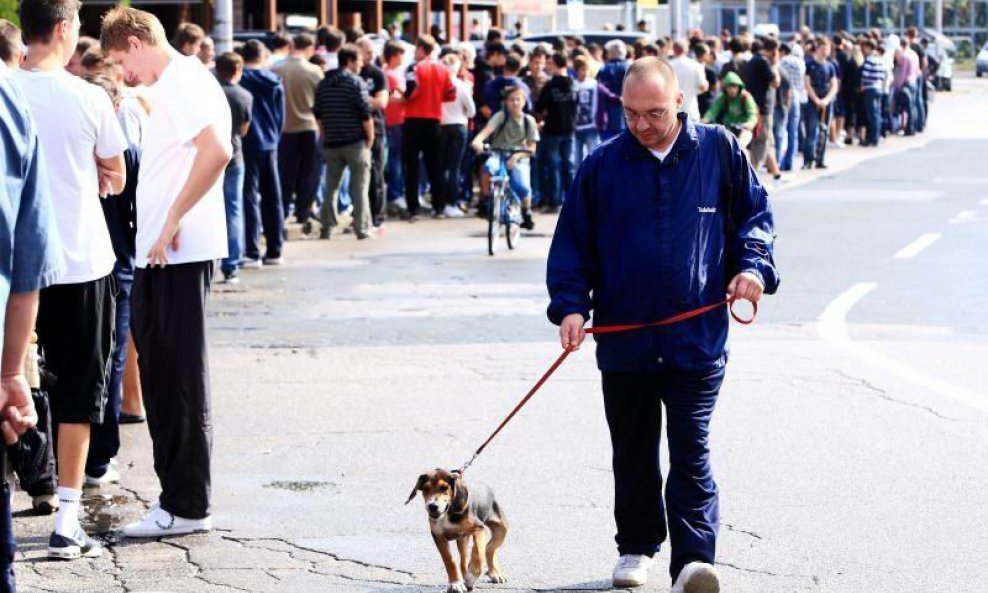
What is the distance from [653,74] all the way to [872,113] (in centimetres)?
2724

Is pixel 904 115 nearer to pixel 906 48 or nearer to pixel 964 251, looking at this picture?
pixel 906 48

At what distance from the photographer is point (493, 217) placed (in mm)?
17016

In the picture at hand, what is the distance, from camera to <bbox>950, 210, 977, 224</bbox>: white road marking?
19.5 metres

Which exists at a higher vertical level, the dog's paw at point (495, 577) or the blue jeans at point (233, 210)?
the blue jeans at point (233, 210)

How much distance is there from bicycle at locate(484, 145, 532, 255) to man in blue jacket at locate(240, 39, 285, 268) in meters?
1.93

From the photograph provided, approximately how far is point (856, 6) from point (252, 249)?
276 feet

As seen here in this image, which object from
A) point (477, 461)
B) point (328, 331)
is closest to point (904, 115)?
point (328, 331)

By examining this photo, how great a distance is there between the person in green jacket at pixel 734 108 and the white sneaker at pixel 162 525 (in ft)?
47.7

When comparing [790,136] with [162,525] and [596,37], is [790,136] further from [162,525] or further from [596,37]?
[162,525]

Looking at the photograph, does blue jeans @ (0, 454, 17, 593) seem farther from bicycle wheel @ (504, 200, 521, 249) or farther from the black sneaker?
bicycle wheel @ (504, 200, 521, 249)

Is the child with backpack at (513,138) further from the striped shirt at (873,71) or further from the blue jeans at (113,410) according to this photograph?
the striped shirt at (873,71)

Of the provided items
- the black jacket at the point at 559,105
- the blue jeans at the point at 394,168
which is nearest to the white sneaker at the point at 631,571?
the black jacket at the point at 559,105

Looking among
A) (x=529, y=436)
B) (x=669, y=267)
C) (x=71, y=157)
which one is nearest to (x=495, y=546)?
(x=669, y=267)

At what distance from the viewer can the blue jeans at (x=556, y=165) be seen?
20812 mm
